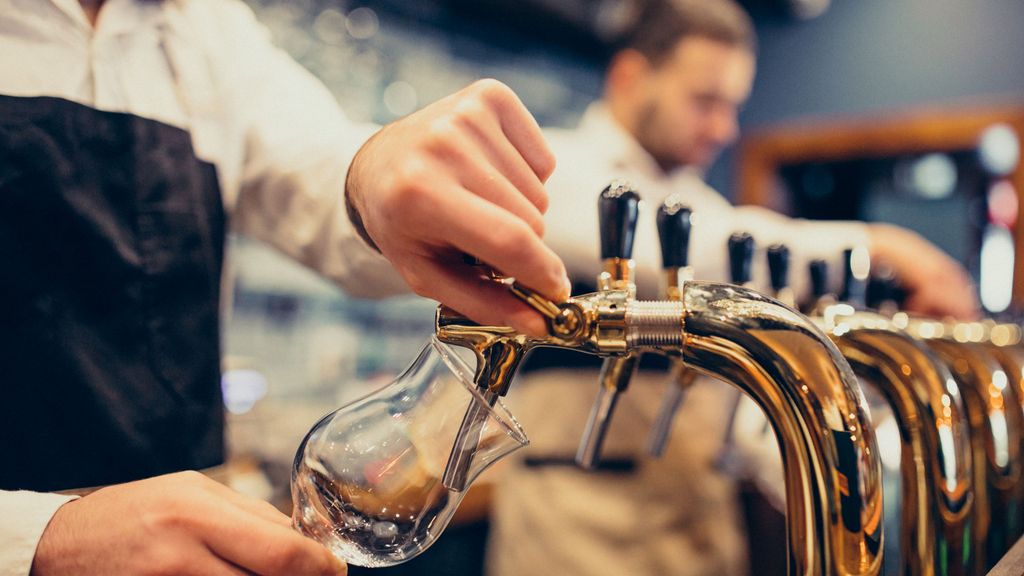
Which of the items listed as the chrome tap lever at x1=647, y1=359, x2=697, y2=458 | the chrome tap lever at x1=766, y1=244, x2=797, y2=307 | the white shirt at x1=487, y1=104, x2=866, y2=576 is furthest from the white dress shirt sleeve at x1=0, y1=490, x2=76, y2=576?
the white shirt at x1=487, y1=104, x2=866, y2=576

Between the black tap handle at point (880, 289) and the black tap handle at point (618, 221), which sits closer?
the black tap handle at point (618, 221)

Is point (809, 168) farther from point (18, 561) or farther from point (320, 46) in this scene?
point (18, 561)

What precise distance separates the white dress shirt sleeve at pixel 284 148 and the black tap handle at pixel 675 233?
0.30 m

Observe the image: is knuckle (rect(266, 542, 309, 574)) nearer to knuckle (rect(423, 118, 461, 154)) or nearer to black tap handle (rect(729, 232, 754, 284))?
knuckle (rect(423, 118, 461, 154))

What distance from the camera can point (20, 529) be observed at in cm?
46

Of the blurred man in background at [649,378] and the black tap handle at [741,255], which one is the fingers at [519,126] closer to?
the black tap handle at [741,255]

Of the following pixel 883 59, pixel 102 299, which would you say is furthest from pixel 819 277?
pixel 883 59

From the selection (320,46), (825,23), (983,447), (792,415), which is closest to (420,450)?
(792,415)

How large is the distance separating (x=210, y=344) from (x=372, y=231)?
1.43 feet

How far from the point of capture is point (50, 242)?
0.71 m

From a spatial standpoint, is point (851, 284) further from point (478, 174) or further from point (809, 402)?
point (478, 174)

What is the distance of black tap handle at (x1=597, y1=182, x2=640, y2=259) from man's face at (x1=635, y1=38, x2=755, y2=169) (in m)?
1.71

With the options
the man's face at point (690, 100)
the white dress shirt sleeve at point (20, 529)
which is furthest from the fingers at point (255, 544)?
the man's face at point (690, 100)

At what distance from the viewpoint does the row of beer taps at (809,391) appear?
1.44 ft
